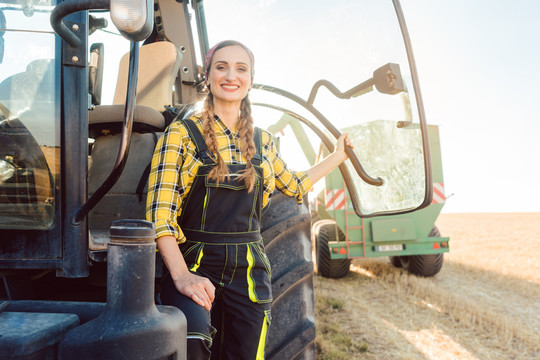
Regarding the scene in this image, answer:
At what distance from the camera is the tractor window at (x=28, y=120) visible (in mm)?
1319

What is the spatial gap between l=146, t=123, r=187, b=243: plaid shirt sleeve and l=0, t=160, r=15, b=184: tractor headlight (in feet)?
1.37

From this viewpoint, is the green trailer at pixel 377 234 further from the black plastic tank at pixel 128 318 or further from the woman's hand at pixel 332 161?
the black plastic tank at pixel 128 318

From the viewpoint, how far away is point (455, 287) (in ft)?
18.6

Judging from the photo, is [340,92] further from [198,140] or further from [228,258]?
[228,258]

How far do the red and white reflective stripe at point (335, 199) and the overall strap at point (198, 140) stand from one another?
476 centimetres

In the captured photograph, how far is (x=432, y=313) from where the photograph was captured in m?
4.44

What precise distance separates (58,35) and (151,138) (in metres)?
0.67

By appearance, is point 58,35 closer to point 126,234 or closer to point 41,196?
point 41,196

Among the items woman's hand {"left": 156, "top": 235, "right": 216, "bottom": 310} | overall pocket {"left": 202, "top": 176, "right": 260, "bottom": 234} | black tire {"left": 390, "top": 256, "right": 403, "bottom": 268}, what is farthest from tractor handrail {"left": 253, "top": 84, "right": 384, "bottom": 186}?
black tire {"left": 390, "top": 256, "right": 403, "bottom": 268}

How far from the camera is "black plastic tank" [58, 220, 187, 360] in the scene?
980 millimetres

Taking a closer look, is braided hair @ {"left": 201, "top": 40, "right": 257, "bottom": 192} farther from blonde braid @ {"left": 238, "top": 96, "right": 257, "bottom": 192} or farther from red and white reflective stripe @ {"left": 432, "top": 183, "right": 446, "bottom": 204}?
red and white reflective stripe @ {"left": 432, "top": 183, "right": 446, "bottom": 204}

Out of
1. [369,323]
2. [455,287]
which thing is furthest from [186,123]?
[455,287]

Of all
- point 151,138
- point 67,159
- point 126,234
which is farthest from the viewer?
point 151,138

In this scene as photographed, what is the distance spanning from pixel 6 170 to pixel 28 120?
17cm
